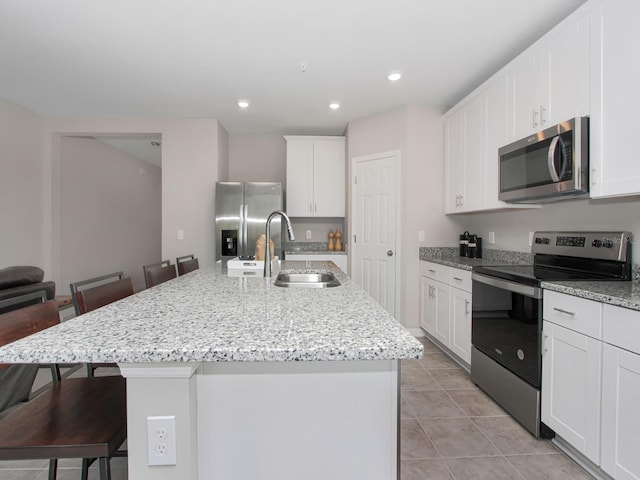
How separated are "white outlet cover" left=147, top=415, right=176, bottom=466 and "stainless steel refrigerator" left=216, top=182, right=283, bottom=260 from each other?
3125mm

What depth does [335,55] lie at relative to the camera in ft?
8.36

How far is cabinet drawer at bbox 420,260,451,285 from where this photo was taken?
9.49 feet

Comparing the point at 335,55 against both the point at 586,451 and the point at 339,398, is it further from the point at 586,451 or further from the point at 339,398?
the point at 586,451

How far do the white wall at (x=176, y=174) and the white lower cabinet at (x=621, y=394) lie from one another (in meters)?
3.83

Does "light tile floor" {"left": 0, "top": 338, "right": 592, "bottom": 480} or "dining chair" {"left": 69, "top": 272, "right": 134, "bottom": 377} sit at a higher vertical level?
"dining chair" {"left": 69, "top": 272, "right": 134, "bottom": 377}

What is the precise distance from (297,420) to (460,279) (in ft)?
7.04

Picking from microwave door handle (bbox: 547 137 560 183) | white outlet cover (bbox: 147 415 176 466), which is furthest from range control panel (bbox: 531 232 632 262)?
white outlet cover (bbox: 147 415 176 466)

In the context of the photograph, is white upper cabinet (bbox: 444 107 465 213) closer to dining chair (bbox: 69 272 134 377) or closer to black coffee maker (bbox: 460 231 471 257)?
black coffee maker (bbox: 460 231 471 257)

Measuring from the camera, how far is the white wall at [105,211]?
438cm

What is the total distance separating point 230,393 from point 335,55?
257 centimetres

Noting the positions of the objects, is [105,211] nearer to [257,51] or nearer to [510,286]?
[257,51]

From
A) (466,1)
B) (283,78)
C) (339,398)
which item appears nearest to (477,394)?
(339,398)

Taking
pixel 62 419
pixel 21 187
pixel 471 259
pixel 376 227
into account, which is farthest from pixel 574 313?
pixel 21 187

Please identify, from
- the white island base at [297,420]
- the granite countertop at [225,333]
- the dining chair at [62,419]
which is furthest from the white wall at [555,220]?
the dining chair at [62,419]
